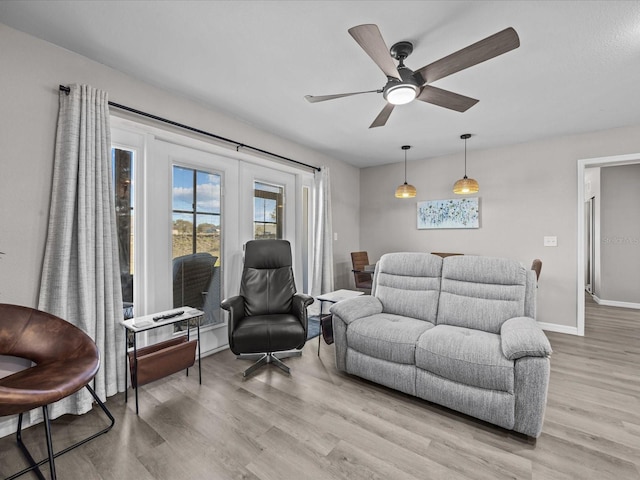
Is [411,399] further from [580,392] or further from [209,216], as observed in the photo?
[209,216]

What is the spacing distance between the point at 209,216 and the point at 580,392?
3.60 metres

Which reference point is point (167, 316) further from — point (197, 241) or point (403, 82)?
point (403, 82)

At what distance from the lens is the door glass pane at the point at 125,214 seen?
238 centimetres

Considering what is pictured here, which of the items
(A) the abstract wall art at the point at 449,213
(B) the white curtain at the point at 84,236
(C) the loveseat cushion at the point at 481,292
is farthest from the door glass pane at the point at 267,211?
(A) the abstract wall art at the point at 449,213

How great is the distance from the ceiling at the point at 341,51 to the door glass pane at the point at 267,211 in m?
0.83

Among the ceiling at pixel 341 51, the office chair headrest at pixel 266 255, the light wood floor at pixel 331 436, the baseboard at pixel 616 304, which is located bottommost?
the light wood floor at pixel 331 436

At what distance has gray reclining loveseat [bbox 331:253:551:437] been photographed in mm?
1746

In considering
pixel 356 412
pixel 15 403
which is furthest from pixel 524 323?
pixel 15 403

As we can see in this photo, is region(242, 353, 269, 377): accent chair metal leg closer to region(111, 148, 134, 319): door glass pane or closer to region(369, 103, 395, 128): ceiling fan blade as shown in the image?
region(111, 148, 134, 319): door glass pane

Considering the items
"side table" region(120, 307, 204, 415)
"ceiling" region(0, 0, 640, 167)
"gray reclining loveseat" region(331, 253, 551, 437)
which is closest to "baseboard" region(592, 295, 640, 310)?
"ceiling" region(0, 0, 640, 167)

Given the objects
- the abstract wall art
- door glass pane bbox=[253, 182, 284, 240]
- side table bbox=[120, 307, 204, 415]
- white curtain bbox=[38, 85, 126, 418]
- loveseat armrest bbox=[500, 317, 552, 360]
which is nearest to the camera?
loveseat armrest bbox=[500, 317, 552, 360]

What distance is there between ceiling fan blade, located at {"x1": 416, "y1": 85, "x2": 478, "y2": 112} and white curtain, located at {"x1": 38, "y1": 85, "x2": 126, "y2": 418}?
2335mm

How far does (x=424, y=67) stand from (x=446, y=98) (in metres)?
0.41

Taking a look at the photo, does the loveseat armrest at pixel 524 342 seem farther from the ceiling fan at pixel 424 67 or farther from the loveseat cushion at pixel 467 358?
the ceiling fan at pixel 424 67
